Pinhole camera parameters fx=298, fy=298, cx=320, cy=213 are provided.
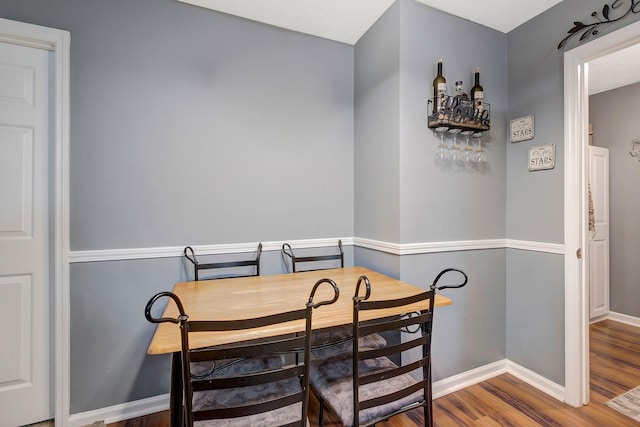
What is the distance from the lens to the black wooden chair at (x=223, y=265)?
1.82 metres

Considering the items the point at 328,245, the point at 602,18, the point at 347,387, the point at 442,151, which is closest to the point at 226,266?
the point at 328,245

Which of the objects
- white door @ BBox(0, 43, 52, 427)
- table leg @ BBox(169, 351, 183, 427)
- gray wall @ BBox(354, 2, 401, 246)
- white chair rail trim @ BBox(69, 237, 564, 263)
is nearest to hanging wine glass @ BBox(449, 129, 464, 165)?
gray wall @ BBox(354, 2, 401, 246)

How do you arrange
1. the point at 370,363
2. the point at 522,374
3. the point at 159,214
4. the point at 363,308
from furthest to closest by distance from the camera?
the point at 522,374 < the point at 159,214 < the point at 370,363 < the point at 363,308

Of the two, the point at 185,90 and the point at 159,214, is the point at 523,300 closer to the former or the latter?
the point at 159,214

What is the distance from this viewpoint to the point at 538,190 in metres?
2.02

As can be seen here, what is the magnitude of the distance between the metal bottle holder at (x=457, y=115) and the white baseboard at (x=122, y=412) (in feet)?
7.77

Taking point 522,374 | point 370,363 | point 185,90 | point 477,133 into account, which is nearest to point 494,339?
point 522,374

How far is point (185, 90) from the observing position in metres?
1.86

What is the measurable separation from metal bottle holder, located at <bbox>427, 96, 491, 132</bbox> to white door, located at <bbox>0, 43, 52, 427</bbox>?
2.23 meters

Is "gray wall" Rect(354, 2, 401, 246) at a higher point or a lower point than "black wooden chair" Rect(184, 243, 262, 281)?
higher

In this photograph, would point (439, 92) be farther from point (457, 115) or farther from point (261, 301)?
point (261, 301)

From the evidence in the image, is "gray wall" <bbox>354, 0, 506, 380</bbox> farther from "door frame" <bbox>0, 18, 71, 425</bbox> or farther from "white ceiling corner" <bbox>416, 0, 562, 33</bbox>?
"door frame" <bbox>0, 18, 71, 425</bbox>

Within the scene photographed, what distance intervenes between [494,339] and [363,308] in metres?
1.67

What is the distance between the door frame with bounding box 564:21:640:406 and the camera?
5.90 feet
